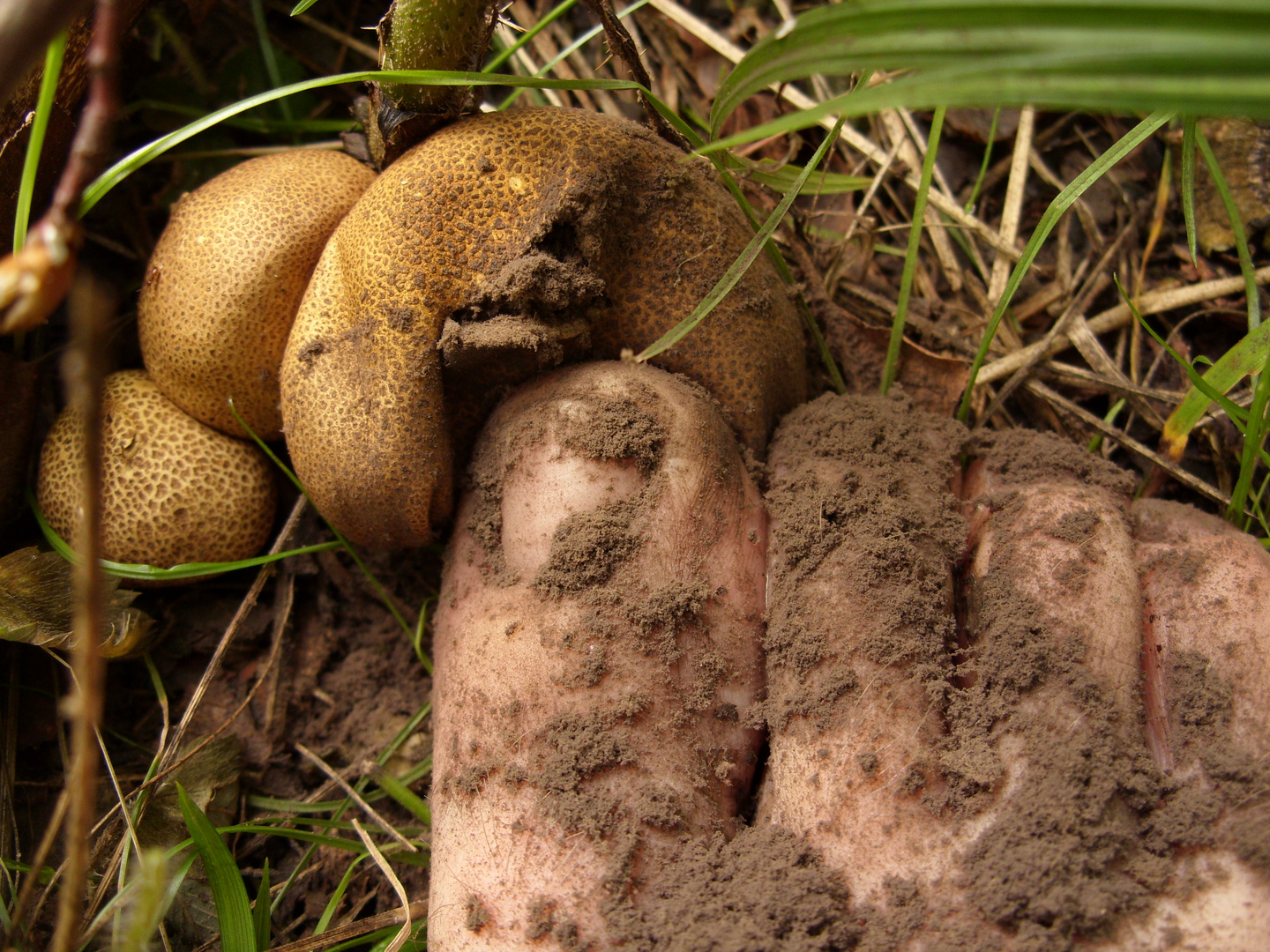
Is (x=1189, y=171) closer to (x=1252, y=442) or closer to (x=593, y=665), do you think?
(x=1252, y=442)

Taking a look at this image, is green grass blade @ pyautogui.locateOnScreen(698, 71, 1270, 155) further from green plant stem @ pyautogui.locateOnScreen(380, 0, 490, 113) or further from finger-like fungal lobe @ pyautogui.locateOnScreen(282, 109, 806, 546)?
green plant stem @ pyautogui.locateOnScreen(380, 0, 490, 113)

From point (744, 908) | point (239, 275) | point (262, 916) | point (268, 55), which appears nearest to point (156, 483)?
point (239, 275)

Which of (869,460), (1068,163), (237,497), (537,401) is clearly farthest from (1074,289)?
(237,497)

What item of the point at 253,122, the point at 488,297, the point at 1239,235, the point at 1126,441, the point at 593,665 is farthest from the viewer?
the point at 253,122

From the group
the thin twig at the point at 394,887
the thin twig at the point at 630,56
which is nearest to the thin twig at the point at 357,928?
the thin twig at the point at 394,887

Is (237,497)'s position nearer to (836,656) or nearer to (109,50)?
(109,50)

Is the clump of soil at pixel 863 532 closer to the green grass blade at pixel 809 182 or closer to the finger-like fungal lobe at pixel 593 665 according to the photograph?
the finger-like fungal lobe at pixel 593 665
